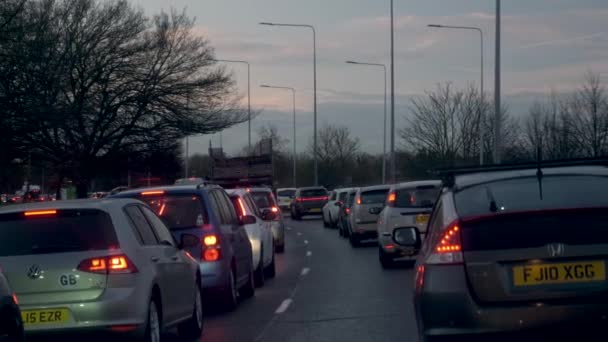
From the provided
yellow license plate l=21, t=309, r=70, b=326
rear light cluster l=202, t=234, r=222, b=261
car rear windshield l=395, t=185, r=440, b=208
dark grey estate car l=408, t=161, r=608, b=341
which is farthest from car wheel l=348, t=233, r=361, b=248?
dark grey estate car l=408, t=161, r=608, b=341

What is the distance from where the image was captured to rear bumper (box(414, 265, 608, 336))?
657 centimetres

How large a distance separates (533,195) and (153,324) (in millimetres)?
4062

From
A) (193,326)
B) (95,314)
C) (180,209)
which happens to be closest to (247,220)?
(180,209)

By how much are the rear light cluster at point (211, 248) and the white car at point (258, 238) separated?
3.47m

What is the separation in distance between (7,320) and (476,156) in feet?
141

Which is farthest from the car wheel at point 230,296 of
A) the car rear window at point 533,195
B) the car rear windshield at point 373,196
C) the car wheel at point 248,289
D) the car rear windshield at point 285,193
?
the car rear windshield at point 285,193

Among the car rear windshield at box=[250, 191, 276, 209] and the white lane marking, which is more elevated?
the car rear windshield at box=[250, 191, 276, 209]

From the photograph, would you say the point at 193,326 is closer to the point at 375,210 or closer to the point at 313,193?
the point at 375,210

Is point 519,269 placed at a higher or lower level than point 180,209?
lower

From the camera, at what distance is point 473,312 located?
22.1 ft

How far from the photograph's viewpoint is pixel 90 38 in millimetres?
39125

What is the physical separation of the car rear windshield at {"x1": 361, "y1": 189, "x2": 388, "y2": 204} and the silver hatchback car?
741 inches

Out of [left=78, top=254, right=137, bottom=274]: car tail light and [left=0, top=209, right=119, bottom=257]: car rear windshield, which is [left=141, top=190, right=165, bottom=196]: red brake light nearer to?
[left=0, top=209, right=119, bottom=257]: car rear windshield

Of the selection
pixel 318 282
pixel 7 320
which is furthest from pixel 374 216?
pixel 7 320
